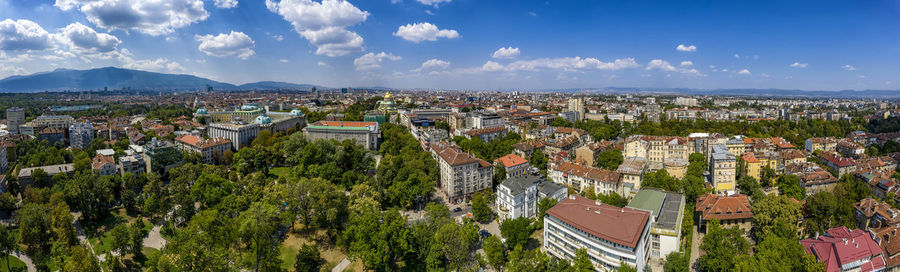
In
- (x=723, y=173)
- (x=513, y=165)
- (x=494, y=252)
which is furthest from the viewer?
(x=513, y=165)

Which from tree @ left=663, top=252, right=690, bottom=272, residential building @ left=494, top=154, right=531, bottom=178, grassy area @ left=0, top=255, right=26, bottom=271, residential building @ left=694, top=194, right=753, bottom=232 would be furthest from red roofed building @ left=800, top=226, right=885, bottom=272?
grassy area @ left=0, top=255, right=26, bottom=271

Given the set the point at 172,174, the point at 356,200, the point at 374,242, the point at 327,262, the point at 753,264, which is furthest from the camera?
the point at 172,174

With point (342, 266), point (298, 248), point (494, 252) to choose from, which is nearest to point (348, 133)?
point (298, 248)

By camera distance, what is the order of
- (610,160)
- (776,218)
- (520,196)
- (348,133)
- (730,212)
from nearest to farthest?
(776,218)
(730,212)
(520,196)
(610,160)
(348,133)

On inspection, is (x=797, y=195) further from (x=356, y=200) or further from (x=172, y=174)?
(x=172, y=174)

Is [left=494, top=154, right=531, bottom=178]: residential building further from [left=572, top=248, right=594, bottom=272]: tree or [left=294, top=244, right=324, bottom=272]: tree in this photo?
[left=294, top=244, right=324, bottom=272]: tree

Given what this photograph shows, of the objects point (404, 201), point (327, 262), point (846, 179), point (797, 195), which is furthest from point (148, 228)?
point (846, 179)

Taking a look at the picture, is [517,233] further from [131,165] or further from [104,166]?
[104,166]
